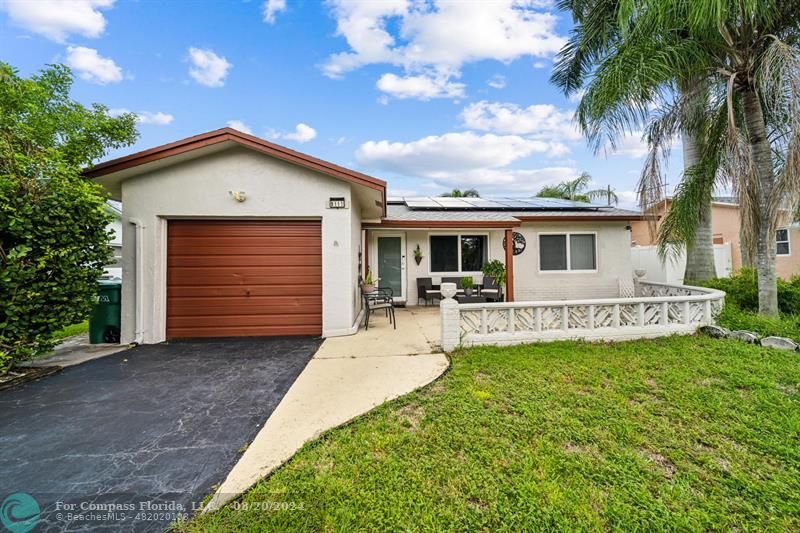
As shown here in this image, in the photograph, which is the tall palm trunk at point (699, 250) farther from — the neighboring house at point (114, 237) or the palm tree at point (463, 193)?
the palm tree at point (463, 193)

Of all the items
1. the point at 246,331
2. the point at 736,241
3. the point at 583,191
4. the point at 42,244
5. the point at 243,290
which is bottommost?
the point at 246,331

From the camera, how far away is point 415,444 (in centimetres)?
250

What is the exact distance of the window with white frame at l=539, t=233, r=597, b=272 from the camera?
9422mm

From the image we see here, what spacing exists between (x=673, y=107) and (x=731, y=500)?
7.55m

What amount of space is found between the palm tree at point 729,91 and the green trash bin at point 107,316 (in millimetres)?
9508

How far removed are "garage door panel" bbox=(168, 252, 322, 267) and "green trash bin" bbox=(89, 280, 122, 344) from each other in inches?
40.2

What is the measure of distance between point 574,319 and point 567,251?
186 inches

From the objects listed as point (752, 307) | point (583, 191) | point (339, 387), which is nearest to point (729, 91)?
point (752, 307)

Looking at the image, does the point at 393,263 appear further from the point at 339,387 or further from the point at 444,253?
the point at 339,387

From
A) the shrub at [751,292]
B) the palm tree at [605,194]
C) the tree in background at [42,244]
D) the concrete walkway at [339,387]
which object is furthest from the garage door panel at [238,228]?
the palm tree at [605,194]

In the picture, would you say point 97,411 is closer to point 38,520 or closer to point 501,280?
point 38,520

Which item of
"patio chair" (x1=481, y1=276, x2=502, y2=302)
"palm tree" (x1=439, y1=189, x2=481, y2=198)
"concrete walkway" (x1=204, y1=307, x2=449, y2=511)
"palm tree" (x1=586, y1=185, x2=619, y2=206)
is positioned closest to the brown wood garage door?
"concrete walkway" (x1=204, y1=307, x2=449, y2=511)

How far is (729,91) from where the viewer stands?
5.52 m

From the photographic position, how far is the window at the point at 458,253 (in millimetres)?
9422
